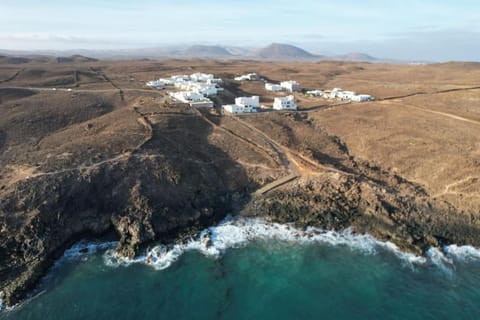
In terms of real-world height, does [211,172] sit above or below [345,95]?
below

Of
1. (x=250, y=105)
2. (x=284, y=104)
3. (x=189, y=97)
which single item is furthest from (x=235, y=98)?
(x=284, y=104)

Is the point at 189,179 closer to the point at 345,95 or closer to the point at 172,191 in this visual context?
the point at 172,191

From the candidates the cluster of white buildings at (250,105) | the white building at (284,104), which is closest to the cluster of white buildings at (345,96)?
the cluster of white buildings at (250,105)

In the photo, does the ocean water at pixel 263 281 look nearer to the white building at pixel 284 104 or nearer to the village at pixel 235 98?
the village at pixel 235 98

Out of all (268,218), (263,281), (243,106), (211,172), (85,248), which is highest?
(243,106)

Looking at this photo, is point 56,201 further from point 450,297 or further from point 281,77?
point 281,77

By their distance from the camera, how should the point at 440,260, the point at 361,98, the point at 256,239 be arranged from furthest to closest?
the point at 361,98 → the point at 256,239 → the point at 440,260
